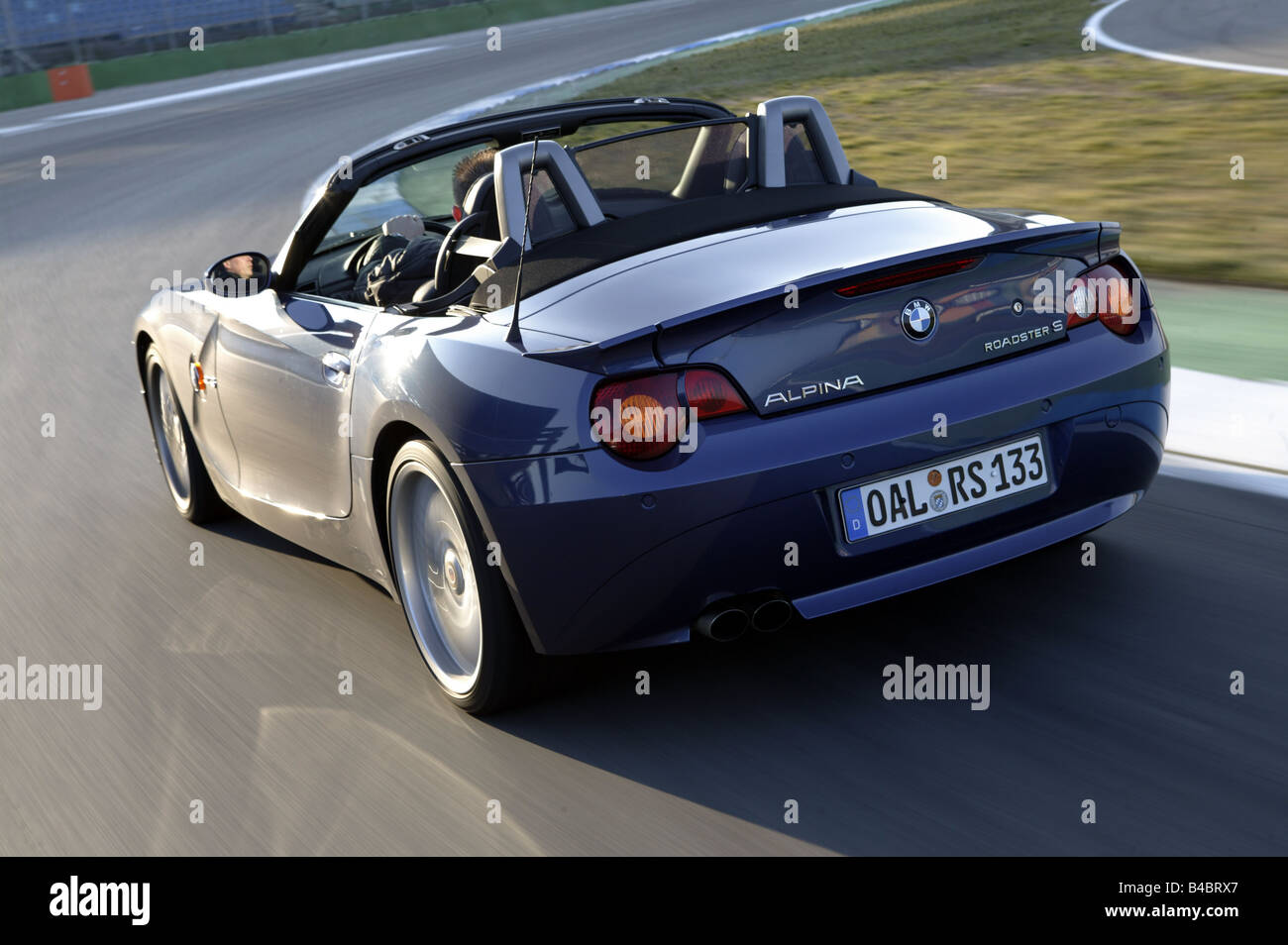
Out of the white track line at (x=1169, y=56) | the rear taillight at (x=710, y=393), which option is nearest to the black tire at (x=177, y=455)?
the rear taillight at (x=710, y=393)

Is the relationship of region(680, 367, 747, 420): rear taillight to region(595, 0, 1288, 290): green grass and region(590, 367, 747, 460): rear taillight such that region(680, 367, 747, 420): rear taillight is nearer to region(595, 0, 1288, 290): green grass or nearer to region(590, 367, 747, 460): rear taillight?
region(590, 367, 747, 460): rear taillight

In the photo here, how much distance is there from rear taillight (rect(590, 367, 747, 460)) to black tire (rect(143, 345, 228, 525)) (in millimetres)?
2608

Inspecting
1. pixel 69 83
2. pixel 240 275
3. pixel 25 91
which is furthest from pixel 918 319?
pixel 69 83

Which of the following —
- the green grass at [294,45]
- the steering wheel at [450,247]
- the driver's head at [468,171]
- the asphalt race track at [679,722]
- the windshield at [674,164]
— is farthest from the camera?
the green grass at [294,45]

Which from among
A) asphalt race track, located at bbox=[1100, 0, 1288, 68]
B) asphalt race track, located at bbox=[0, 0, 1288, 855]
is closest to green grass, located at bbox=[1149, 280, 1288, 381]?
asphalt race track, located at bbox=[0, 0, 1288, 855]

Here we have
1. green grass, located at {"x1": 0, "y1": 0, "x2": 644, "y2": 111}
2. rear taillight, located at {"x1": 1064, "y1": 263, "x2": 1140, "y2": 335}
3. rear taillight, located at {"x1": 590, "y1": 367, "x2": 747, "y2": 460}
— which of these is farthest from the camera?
green grass, located at {"x1": 0, "y1": 0, "x2": 644, "y2": 111}

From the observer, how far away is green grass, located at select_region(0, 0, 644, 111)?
28.1 m

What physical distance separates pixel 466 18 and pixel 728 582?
32703mm

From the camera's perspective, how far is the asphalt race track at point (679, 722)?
10.3 ft

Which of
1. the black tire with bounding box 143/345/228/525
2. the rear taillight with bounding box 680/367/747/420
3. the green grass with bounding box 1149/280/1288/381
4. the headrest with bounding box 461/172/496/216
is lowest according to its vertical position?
the green grass with bounding box 1149/280/1288/381

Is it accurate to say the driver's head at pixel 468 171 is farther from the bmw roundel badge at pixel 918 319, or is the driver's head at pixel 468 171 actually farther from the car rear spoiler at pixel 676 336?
the bmw roundel badge at pixel 918 319

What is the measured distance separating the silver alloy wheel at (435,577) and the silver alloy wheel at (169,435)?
72.4 inches
